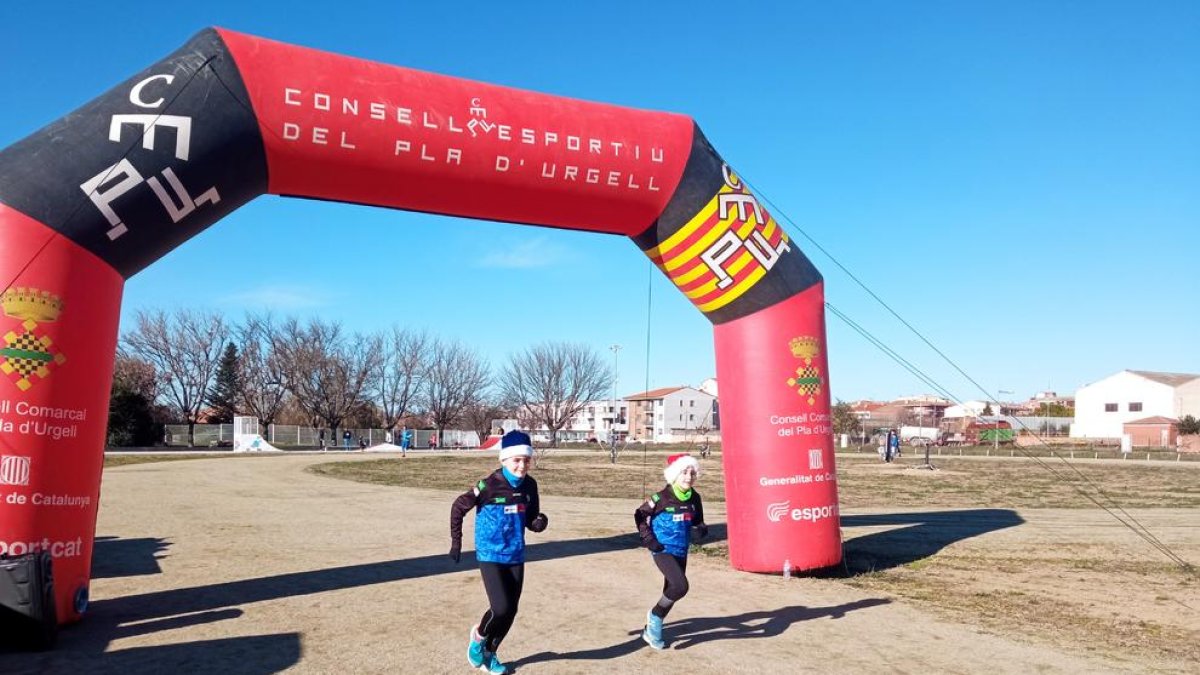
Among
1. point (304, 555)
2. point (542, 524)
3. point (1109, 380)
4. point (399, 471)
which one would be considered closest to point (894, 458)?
point (399, 471)

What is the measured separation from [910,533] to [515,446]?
410 inches

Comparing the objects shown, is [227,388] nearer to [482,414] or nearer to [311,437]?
[311,437]

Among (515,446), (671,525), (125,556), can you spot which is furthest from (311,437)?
(515,446)

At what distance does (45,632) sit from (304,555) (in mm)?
4629

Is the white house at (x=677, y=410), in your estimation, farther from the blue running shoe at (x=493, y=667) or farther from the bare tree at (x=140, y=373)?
the blue running shoe at (x=493, y=667)

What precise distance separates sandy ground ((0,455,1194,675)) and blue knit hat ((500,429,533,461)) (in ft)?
5.19

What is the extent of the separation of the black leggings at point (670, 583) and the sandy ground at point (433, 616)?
34 centimetres

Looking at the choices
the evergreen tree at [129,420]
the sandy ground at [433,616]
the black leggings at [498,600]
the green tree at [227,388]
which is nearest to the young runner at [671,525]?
the sandy ground at [433,616]

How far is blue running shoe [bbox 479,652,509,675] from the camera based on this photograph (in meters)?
5.92

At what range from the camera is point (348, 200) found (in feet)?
29.8

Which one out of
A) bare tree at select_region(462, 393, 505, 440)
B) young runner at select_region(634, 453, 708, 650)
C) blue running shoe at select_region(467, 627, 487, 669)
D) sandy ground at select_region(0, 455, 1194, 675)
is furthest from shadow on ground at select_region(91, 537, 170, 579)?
bare tree at select_region(462, 393, 505, 440)

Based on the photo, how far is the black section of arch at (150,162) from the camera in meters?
7.02

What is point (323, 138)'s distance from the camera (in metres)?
8.42

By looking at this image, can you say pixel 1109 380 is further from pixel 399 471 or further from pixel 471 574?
pixel 471 574
